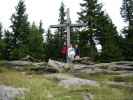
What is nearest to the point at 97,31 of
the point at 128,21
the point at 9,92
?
the point at 128,21

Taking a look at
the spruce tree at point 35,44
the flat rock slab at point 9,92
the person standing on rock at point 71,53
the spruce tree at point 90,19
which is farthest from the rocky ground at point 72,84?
the spruce tree at point 35,44

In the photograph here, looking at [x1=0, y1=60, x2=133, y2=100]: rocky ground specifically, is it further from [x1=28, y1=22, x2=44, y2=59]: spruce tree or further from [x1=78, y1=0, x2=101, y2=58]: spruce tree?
[x1=28, y1=22, x2=44, y2=59]: spruce tree

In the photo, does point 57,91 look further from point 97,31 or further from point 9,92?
point 97,31

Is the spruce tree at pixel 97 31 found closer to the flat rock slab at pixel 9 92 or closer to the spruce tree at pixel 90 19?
the spruce tree at pixel 90 19

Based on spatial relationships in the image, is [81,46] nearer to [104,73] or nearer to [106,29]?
[106,29]

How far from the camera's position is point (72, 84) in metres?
15.1

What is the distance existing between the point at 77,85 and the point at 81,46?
30175 mm

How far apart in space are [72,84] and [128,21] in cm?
3807

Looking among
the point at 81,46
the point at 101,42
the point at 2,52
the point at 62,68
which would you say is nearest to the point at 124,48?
the point at 101,42

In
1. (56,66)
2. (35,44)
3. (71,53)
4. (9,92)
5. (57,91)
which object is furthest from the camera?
(35,44)

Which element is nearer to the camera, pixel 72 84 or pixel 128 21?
pixel 72 84

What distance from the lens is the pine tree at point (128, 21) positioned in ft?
155

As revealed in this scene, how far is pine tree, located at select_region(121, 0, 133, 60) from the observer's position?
47.2 metres

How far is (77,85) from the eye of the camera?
49.3ft
